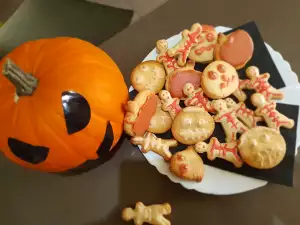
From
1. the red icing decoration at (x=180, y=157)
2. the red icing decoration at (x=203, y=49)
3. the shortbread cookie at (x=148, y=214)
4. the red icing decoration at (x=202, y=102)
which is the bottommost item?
the shortbread cookie at (x=148, y=214)

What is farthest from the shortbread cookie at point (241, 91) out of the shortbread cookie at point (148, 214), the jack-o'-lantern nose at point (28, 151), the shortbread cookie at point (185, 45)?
the jack-o'-lantern nose at point (28, 151)

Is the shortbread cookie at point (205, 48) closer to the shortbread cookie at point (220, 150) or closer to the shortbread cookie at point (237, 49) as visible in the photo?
the shortbread cookie at point (237, 49)

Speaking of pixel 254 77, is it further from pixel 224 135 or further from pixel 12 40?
pixel 12 40

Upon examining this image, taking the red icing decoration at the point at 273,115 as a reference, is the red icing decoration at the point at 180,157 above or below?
above

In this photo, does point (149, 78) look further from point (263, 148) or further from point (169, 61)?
point (263, 148)

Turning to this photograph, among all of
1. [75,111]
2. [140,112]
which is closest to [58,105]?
[75,111]

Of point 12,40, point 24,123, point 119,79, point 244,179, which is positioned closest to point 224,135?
point 244,179

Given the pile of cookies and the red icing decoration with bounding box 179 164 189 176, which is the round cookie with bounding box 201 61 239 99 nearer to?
the pile of cookies
